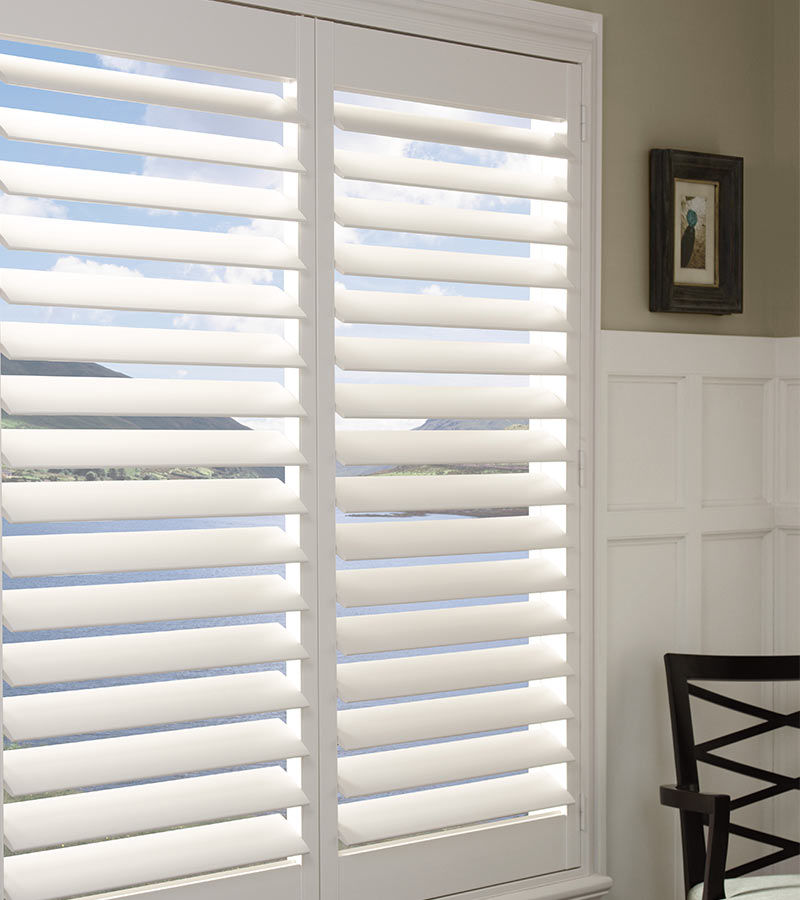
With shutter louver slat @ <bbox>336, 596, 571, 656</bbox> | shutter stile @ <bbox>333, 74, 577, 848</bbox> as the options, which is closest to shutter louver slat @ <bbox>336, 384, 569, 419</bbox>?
shutter stile @ <bbox>333, 74, 577, 848</bbox>

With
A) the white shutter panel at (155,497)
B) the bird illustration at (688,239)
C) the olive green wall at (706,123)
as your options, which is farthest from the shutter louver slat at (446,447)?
the bird illustration at (688,239)

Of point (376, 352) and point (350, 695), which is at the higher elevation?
point (376, 352)

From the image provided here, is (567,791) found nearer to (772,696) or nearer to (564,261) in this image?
(772,696)

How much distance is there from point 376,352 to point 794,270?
1224 millimetres

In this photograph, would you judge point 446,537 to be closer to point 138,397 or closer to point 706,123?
point 138,397

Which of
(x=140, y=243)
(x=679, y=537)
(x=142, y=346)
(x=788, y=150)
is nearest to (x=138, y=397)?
(x=142, y=346)

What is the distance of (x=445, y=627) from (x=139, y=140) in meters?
1.10

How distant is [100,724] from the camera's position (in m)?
1.64

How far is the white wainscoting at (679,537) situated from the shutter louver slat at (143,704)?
822 millimetres

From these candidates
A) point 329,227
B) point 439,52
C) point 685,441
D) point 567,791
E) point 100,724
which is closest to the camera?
point 100,724

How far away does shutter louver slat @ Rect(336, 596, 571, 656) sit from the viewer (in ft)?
6.25

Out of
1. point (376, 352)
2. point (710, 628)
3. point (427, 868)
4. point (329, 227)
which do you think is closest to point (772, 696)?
point (710, 628)

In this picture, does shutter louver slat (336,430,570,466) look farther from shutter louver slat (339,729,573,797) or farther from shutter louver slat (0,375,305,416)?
shutter louver slat (339,729,573,797)

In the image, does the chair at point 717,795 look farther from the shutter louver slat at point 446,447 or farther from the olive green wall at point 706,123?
the olive green wall at point 706,123
